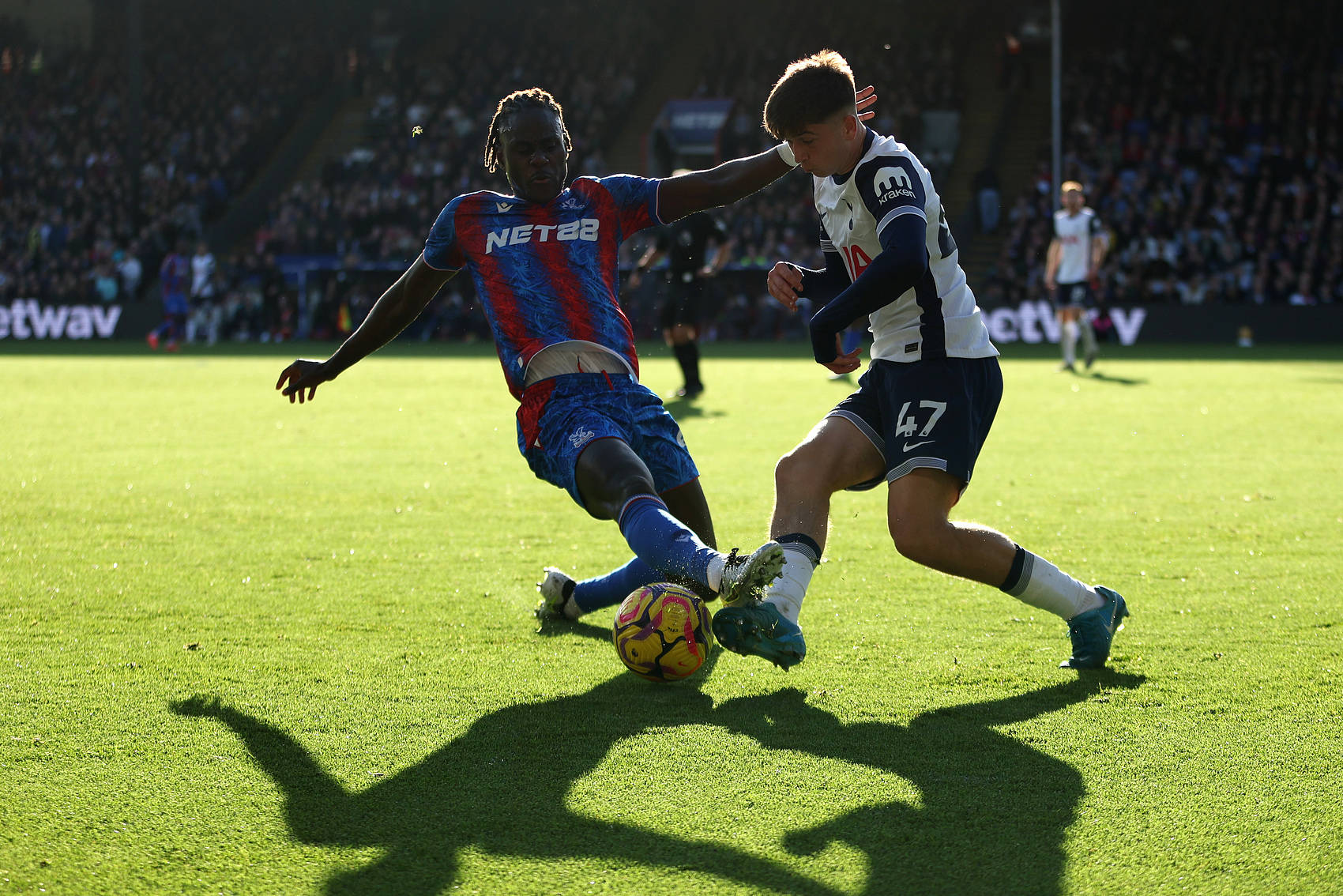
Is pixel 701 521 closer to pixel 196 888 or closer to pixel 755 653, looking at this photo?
pixel 755 653

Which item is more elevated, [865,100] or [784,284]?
[865,100]

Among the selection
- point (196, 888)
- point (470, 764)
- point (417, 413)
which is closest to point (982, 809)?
point (470, 764)

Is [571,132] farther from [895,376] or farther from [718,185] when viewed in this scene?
[895,376]

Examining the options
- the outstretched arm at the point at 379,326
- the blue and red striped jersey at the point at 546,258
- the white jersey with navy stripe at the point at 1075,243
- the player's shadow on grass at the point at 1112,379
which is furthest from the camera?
the white jersey with navy stripe at the point at 1075,243

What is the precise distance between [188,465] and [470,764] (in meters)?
6.38

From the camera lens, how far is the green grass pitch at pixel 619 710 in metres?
2.71

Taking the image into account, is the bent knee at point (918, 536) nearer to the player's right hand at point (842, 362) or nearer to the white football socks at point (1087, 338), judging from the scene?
the player's right hand at point (842, 362)

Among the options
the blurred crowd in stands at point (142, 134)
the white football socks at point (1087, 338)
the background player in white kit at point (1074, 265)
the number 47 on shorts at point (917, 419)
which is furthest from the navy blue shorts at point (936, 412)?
the blurred crowd in stands at point (142, 134)

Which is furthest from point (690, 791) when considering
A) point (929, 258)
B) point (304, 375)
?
point (304, 375)

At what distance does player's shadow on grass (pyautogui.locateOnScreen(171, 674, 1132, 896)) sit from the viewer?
2650 millimetres

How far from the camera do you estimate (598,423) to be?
4.23 metres

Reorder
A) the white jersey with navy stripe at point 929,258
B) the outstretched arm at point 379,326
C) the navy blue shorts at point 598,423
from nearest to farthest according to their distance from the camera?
the white jersey with navy stripe at point 929,258 < the navy blue shorts at point 598,423 < the outstretched arm at point 379,326

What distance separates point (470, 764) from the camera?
3.29 m

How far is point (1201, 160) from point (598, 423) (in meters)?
24.9
